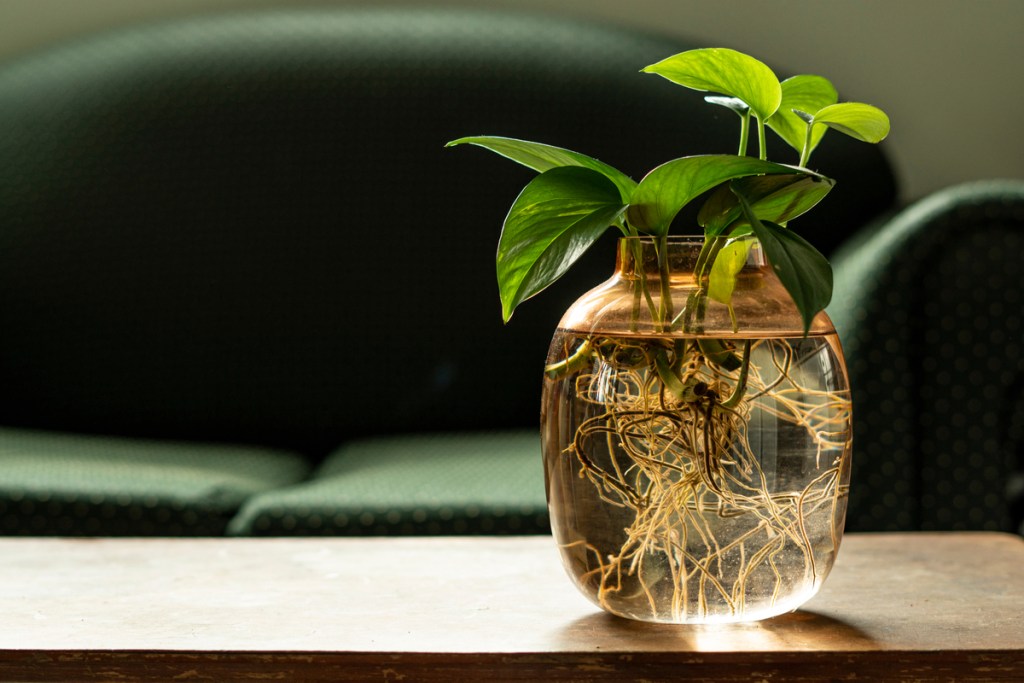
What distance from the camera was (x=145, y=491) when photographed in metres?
1.11

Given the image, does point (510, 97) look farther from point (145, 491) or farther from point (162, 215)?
point (145, 491)

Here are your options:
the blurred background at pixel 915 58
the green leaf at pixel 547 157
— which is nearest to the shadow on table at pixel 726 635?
the green leaf at pixel 547 157

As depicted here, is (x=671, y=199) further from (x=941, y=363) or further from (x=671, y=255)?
(x=941, y=363)

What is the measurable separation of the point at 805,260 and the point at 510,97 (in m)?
1.18

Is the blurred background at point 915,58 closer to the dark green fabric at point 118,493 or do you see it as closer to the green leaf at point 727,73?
the dark green fabric at point 118,493

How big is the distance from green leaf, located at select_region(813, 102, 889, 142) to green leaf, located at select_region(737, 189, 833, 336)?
0.37 feet

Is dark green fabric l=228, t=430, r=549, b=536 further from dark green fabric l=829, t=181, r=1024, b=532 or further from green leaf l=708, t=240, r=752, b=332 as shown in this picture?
green leaf l=708, t=240, r=752, b=332

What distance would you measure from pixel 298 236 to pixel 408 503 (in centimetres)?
63

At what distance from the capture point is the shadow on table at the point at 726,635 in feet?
1.84

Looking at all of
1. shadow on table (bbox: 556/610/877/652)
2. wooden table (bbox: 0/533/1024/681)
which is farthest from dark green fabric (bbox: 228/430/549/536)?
shadow on table (bbox: 556/610/877/652)

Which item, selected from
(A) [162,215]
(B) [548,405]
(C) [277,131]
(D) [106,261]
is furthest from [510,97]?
(B) [548,405]

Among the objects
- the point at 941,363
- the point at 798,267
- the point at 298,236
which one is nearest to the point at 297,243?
the point at 298,236

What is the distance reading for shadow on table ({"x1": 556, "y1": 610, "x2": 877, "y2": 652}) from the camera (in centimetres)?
56

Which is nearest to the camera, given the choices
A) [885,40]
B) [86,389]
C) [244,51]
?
[86,389]
